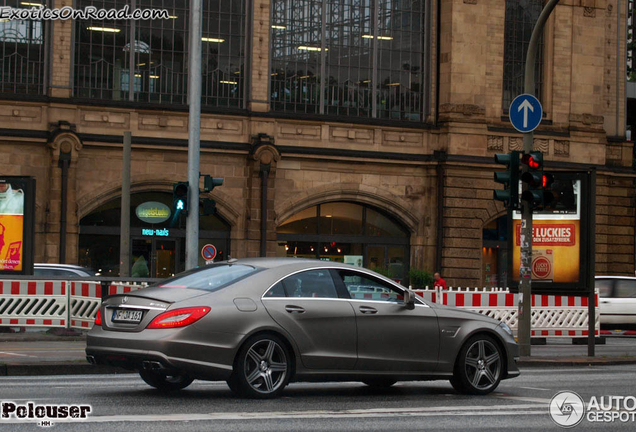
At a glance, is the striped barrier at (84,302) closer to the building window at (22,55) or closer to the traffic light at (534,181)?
the traffic light at (534,181)

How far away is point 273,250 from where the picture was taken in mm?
36375

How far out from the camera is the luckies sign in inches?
1378

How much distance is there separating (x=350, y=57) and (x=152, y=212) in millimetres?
8896

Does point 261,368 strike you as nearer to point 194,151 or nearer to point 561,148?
point 194,151

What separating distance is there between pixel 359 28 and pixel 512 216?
65.6 ft

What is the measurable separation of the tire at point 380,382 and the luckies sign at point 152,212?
23998 mm

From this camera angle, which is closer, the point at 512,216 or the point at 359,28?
the point at 512,216

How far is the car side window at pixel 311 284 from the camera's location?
10.4 meters

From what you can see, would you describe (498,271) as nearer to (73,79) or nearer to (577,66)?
(577,66)

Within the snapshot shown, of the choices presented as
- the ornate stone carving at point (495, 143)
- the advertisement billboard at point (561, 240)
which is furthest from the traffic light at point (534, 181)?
the ornate stone carving at point (495, 143)

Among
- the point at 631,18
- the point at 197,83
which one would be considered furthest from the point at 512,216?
the point at 631,18

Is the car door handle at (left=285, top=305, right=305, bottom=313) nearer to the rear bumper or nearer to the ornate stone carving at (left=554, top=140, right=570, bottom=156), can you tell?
the rear bumper

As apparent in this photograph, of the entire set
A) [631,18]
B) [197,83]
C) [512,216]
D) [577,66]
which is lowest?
[512,216]

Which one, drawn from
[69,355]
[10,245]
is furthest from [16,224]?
[69,355]
